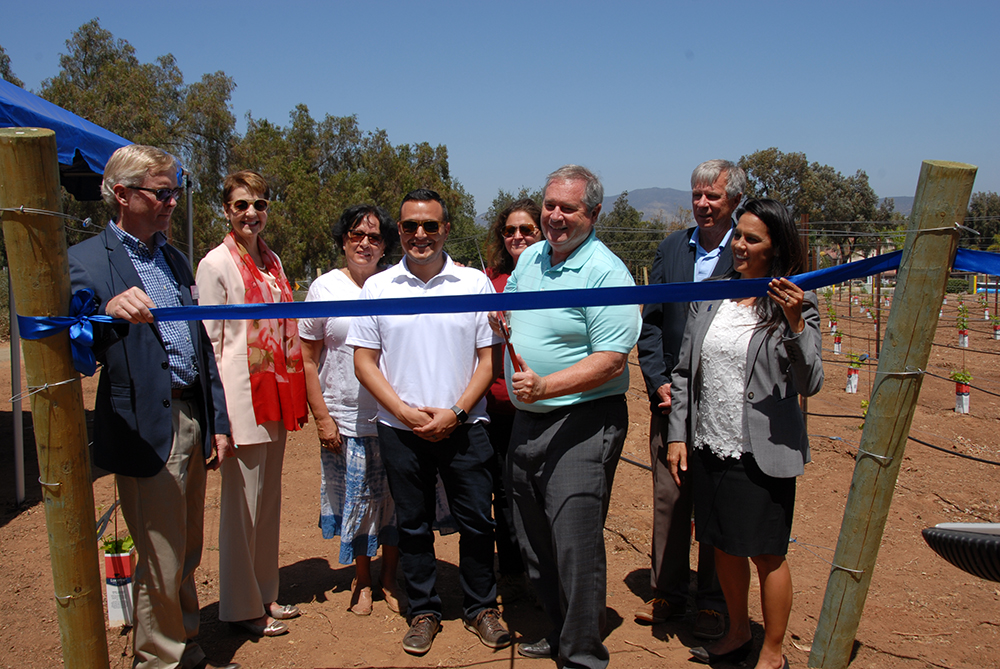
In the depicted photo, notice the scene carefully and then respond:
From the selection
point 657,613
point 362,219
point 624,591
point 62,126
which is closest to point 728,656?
point 657,613

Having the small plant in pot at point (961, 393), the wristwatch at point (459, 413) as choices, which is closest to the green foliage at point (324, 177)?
the small plant in pot at point (961, 393)

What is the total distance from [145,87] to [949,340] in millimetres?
26779

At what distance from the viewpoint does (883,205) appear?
55.8m

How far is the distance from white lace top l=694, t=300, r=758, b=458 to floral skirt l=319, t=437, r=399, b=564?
161cm

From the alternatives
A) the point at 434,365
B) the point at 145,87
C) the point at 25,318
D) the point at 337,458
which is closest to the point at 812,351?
the point at 434,365

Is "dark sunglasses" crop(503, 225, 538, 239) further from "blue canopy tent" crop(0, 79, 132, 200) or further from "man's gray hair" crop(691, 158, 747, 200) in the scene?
"blue canopy tent" crop(0, 79, 132, 200)

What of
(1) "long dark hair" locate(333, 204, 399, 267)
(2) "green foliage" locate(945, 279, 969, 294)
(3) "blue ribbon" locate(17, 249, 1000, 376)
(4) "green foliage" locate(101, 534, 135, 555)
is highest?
(1) "long dark hair" locate(333, 204, 399, 267)

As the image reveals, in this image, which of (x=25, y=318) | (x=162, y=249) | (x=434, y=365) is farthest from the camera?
(x=434, y=365)

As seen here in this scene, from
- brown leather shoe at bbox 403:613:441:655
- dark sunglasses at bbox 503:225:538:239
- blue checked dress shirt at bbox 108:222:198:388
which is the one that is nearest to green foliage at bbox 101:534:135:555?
blue checked dress shirt at bbox 108:222:198:388

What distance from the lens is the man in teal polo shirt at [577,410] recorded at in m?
2.56

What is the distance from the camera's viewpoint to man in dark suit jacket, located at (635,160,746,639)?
10.2 ft

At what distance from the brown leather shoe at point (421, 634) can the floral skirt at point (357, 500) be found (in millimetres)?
447

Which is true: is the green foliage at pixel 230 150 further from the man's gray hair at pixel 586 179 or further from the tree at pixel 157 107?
the man's gray hair at pixel 586 179

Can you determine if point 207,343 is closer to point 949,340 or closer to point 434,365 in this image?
point 434,365
